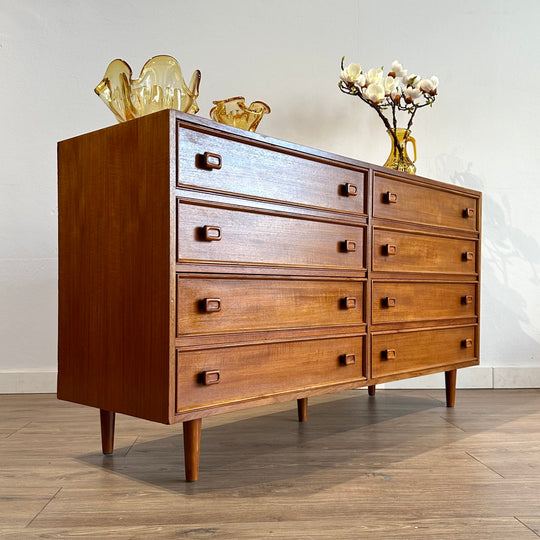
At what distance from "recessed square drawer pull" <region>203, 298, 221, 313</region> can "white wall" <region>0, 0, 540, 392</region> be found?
147cm

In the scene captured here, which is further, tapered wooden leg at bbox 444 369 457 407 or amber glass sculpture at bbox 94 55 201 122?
tapered wooden leg at bbox 444 369 457 407

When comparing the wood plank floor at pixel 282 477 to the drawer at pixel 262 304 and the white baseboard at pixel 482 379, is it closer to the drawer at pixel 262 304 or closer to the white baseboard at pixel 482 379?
the drawer at pixel 262 304

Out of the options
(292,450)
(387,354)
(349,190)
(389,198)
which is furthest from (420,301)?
(292,450)

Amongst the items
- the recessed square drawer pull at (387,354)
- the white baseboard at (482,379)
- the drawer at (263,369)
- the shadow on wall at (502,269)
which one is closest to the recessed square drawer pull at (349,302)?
the drawer at (263,369)

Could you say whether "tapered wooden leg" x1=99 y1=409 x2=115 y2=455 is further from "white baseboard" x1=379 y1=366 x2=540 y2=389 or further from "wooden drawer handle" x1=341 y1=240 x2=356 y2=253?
"white baseboard" x1=379 y1=366 x2=540 y2=389

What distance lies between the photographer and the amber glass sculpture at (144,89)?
61.8 inches

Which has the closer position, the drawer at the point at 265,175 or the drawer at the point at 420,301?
the drawer at the point at 265,175

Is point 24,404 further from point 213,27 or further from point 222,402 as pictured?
point 213,27

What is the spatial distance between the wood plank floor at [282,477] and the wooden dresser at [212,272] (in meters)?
0.16

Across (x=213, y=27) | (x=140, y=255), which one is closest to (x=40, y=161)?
(x=213, y=27)

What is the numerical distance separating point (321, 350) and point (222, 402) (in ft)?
1.28

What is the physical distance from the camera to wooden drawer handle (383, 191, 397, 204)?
1918 millimetres

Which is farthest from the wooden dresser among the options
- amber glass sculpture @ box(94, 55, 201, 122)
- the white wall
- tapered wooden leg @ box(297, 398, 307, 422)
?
the white wall

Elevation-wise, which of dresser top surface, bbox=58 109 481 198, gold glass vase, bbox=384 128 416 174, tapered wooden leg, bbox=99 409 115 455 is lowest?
tapered wooden leg, bbox=99 409 115 455
